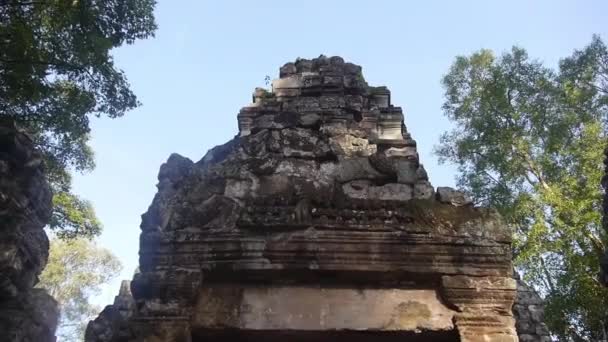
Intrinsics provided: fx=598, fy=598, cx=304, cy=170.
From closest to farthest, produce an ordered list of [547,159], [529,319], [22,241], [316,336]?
[316,336], [529,319], [22,241], [547,159]

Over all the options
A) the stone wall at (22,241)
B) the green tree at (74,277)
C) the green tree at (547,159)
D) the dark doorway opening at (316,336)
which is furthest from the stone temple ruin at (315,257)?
the green tree at (74,277)

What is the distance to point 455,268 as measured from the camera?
13.5 ft

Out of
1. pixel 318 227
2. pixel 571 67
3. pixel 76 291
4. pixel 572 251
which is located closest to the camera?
pixel 318 227

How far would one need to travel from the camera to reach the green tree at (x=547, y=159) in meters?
14.6

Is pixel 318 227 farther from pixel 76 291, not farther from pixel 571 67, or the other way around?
pixel 76 291

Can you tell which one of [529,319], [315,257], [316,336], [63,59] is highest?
[63,59]

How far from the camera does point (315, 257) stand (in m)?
4.08

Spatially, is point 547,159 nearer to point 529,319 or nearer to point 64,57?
point 529,319

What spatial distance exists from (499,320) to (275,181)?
1.85 meters

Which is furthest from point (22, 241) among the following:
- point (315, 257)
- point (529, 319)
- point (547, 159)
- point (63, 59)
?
point (547, 159)

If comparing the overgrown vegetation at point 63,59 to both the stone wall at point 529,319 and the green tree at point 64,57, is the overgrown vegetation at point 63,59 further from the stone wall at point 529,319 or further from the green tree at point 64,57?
the stone wall at point 529,319

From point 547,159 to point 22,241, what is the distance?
1426 cm

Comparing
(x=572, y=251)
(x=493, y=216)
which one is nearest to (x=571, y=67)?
(x=572, y=251)

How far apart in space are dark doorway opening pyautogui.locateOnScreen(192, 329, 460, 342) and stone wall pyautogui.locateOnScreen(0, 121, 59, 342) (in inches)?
264
